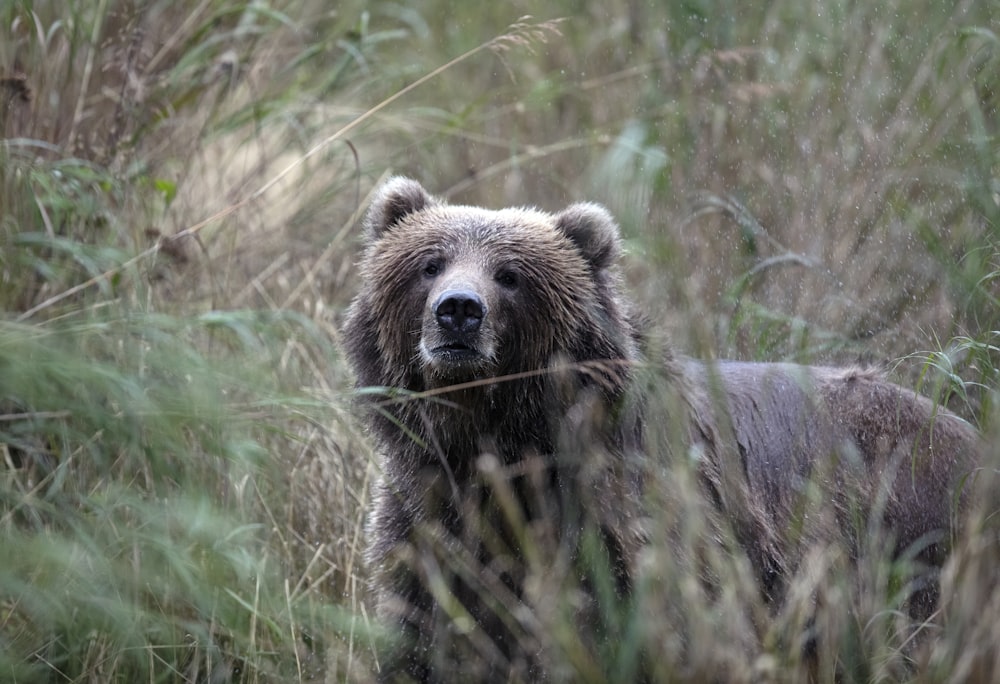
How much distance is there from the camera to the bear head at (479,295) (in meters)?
4.21

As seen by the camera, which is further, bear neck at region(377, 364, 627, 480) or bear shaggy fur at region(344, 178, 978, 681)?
bear neck at region(377, 364, 627, 480)

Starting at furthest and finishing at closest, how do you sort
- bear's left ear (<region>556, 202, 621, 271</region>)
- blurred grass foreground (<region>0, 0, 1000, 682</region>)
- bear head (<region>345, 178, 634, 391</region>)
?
bear's left ear (<region>556, 202, 621, 271</region>) → bear head (<region>345, 178, 634, 391</region>) → blurred grass foreground (<region>0, 0, 1000, 682</region>)

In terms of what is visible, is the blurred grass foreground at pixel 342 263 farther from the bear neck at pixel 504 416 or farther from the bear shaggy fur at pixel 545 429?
the bear neck at pixel 504 416

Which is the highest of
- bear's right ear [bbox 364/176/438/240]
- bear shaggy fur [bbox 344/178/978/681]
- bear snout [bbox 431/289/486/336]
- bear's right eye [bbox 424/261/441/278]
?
bear's right ear [bbox 364/176/438/240]

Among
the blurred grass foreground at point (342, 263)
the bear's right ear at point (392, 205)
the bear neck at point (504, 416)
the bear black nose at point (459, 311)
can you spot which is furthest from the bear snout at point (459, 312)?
the bear's right ear at point (392, 205)

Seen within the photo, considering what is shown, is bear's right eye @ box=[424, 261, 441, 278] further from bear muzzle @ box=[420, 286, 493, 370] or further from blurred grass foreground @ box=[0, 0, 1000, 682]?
blurred grass foreground @ box=[0, 0, 1000, 682]

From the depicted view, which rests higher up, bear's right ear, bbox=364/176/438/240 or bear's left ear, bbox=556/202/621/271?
bear's right ear, bbox=364/176/438/240

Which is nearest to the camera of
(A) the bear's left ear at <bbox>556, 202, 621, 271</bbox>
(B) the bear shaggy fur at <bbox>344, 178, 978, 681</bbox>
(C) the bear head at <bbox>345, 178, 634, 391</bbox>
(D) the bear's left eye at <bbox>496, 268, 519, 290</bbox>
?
(B) the bear shaggy fur at <bbox>344, 178, 978, 681</bbox>

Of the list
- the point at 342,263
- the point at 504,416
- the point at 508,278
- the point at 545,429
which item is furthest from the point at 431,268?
the point at 342,263

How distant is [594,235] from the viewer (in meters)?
4.70

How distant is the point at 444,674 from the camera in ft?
13.3

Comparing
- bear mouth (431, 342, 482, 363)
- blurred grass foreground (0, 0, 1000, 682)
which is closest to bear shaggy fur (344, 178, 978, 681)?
bear mouth (431, 342, 482, 363)

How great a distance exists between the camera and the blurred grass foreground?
11.7 feet

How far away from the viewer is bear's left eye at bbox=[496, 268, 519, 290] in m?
4.50
